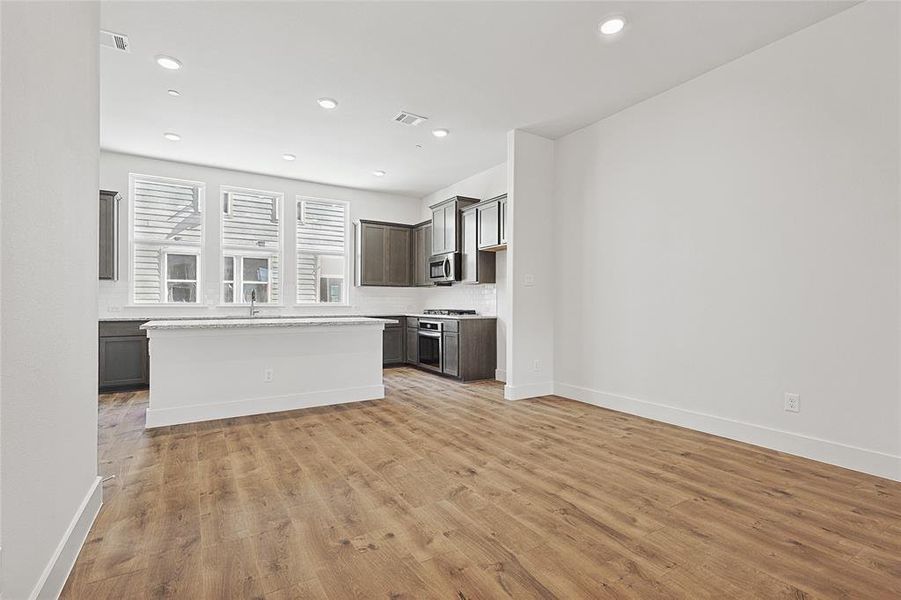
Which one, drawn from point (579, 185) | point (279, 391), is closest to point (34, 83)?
point (279, 391)

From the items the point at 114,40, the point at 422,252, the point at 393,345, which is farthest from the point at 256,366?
the point at 422,252

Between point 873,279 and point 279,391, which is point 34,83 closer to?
point 279,391

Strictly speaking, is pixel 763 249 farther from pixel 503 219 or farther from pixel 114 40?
pixel 114 40

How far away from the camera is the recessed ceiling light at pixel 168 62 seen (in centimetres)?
341

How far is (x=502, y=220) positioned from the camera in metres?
5.59

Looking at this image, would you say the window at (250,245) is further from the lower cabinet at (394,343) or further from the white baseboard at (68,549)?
the white baseboard at (68,549)

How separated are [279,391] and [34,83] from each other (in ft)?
10.9

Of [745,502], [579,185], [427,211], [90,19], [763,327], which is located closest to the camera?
[90,19]

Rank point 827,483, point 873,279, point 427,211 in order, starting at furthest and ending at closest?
1. point 427,211
2. point 873,279
3. point 827,483

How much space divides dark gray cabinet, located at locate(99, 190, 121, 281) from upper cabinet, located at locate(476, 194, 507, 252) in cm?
455

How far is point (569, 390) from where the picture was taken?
191 inches

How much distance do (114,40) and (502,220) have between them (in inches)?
156

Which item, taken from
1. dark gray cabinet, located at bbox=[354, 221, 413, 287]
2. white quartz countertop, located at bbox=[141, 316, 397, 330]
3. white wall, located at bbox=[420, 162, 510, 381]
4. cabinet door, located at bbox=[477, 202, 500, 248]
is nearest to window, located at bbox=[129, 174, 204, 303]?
white quartz countertop, located at bbox=[141, 316, 397, 330]

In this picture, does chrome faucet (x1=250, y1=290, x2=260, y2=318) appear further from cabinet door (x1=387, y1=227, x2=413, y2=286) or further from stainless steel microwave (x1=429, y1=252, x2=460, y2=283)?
stainless steel microwave (x1=429, y1=252, x2=460, y2=283)
